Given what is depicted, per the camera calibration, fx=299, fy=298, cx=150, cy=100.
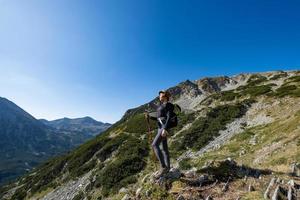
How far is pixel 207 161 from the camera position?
69.3 ft

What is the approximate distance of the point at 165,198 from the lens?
9719mm

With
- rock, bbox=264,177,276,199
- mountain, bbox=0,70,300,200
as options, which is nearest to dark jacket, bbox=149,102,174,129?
mountain, bbox=0,70,300,200

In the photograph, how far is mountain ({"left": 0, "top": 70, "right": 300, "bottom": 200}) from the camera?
33.6 feet

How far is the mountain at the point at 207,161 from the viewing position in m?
10.2

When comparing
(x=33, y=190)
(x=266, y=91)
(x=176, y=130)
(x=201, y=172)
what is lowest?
(x=33, y=190)

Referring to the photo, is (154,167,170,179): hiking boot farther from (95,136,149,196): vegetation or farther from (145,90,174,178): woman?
(95,136,149,196): vegetation

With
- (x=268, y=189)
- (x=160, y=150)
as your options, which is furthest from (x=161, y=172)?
(x=268, y=189)

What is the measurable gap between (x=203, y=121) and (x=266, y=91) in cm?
1766

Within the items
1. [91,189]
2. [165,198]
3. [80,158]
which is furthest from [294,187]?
[80,158]

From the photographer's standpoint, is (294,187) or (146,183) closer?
(294,187)

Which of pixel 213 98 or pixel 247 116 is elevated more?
pixel 213 98

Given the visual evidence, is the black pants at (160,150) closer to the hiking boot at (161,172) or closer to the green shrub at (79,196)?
the hiking boot at (161,172)

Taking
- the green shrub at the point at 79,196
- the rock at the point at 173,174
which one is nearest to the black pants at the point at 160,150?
the rock at the point at 173,174

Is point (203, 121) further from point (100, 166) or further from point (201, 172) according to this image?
→ point (201, 172)
